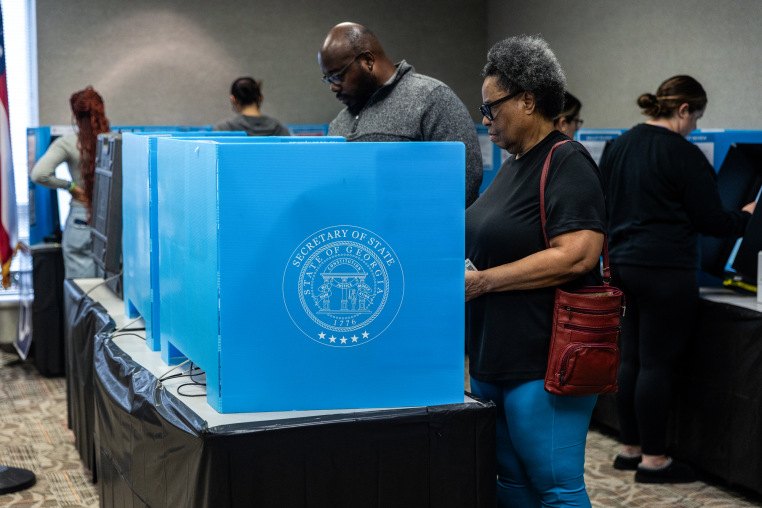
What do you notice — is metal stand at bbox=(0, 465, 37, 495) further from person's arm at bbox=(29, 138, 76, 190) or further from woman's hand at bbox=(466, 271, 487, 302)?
woman's hand at bbox=(466, 271, 487, 302)

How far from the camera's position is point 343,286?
55.2 inches

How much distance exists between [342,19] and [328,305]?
5.95 meters

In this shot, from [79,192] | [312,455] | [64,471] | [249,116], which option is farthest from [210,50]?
[312,455]

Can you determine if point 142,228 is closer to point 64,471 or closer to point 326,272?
point 326,272

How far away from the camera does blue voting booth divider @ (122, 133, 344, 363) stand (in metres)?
1.84

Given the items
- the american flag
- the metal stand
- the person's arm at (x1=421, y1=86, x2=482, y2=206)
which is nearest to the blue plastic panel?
the metal stand

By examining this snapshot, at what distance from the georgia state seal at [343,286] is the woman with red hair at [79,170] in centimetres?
328

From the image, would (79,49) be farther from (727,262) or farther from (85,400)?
(727,262)

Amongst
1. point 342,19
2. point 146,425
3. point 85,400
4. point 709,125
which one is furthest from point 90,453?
point 342,19

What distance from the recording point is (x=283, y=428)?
1406mm

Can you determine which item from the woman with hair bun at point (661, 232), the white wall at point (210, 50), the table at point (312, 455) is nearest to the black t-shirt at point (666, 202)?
the woman with hair bun at point (661, 232)

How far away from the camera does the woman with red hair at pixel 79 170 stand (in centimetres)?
445

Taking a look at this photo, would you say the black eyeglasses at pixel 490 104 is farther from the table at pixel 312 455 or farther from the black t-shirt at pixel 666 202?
the black t-shirt at pixel 666 202

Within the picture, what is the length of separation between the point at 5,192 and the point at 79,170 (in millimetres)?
2019
